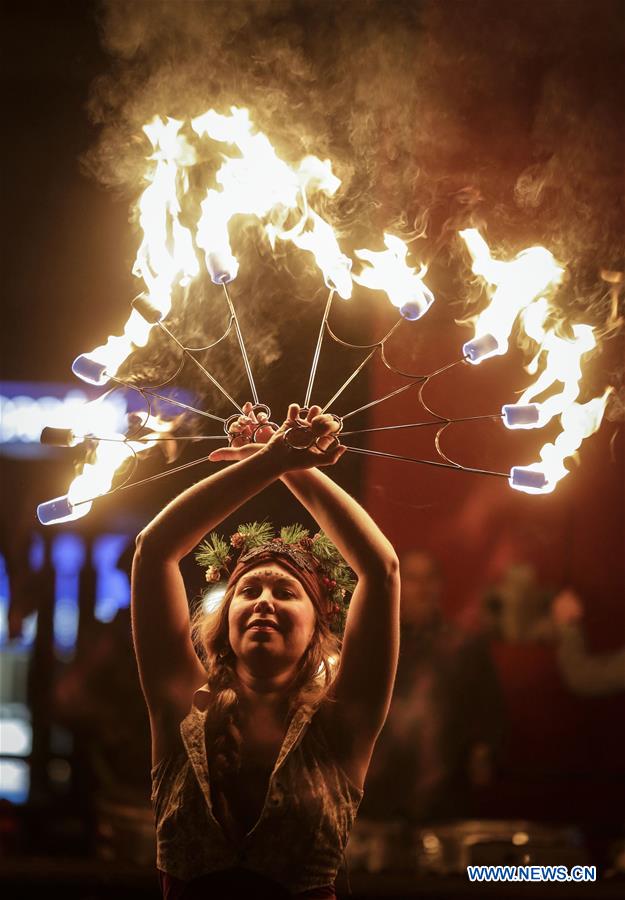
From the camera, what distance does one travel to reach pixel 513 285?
2.55 metres

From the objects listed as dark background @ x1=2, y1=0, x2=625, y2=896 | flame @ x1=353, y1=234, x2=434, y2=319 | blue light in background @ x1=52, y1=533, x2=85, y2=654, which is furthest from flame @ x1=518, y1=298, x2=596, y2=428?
blue light in background @ x1=52, y1=533, x2=85, y2=654

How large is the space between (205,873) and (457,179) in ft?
6.81

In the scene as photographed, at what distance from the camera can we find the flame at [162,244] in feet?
8.44

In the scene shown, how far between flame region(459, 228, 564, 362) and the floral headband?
678 mm

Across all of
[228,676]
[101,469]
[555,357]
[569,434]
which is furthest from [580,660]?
[101,469]

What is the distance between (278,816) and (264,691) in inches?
11.3

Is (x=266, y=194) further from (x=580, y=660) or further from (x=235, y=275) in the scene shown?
(x=580, y=660)

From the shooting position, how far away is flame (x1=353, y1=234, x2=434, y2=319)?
249 cm

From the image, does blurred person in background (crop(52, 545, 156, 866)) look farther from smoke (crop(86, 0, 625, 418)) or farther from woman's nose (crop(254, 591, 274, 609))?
smoke (crop(86, 0, 625, 418))

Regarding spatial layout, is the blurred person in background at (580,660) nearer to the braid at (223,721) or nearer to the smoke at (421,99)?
the smoke at (421,99)

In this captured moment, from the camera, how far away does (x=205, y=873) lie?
221 centimetres

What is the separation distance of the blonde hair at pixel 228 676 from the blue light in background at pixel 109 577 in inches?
17.5

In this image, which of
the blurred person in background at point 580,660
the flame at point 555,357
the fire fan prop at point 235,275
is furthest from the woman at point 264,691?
the blurred person in background at point 580,660

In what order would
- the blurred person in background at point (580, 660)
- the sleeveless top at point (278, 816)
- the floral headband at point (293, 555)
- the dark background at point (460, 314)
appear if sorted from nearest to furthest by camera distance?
the sleeveless top at point (278, 816), the floral headband at point (293, 555), the dark background at point (460, 314), the blurred person in background at point (580, 660)
